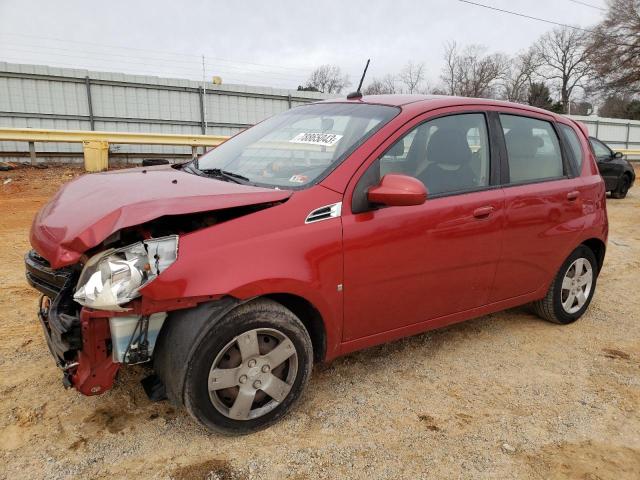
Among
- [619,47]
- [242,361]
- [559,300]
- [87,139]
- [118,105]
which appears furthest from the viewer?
[619,47]

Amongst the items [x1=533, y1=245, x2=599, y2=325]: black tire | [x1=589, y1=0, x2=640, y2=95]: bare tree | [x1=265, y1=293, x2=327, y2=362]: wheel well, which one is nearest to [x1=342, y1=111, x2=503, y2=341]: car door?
[x1=265, y1=293, x2=327, y2=362]: wheel well

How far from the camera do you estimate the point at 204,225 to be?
97.7 inches

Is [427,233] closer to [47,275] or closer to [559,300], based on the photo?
[559,300]

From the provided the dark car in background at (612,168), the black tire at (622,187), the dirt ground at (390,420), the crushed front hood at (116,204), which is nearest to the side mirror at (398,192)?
the crushed front hood at (116,204)

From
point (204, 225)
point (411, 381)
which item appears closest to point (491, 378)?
point (411, 381)

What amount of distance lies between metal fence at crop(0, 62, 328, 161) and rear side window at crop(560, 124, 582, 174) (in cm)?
1219

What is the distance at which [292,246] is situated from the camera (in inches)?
99.8

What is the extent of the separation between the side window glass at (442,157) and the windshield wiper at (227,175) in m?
0.69

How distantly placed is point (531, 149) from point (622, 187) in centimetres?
1126

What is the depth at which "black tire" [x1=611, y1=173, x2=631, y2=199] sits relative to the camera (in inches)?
512

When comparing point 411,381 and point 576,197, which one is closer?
point 411,381

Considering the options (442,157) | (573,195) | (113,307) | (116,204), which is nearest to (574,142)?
(573,195)

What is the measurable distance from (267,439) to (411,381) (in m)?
1.05

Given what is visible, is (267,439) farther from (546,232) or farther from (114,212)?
(546,232)
